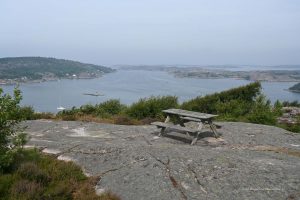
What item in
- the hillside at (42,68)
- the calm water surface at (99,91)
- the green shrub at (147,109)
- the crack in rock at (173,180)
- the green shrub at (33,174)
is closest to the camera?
the crack in rock at (173,180)

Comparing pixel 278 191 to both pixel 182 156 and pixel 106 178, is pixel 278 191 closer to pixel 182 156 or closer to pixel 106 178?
pixel 182 156

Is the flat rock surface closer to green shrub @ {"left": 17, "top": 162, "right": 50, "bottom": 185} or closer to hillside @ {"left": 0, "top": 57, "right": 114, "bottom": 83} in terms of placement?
green shrub @ {"left": 17, "top": 162, "right": 50, "bottom": 185}

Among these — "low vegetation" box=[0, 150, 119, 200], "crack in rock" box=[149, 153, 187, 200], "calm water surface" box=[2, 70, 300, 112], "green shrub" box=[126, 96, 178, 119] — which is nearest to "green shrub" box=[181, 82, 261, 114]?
"green shrub" box=[126, 96, 178, 119]

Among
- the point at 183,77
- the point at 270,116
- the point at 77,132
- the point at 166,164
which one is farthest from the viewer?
the point at 183,77

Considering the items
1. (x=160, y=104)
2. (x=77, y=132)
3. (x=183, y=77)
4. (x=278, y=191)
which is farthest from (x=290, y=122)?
(x=183, y=77)

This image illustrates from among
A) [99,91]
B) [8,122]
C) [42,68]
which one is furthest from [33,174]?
[42,68]

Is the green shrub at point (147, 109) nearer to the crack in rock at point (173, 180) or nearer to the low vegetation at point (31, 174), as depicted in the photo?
the crack in rock at point (173, 180)

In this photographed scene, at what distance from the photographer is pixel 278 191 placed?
6.00 meters

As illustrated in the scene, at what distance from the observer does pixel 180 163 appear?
7070 millimetres

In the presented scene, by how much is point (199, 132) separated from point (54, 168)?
4.53m

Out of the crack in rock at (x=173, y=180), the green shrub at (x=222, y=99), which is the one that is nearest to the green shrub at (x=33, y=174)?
the crack in rock at (x=173, y=180)

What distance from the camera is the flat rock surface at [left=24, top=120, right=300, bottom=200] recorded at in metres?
5.99

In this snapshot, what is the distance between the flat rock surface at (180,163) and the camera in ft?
19.6

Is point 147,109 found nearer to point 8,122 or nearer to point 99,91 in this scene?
point 8,122
